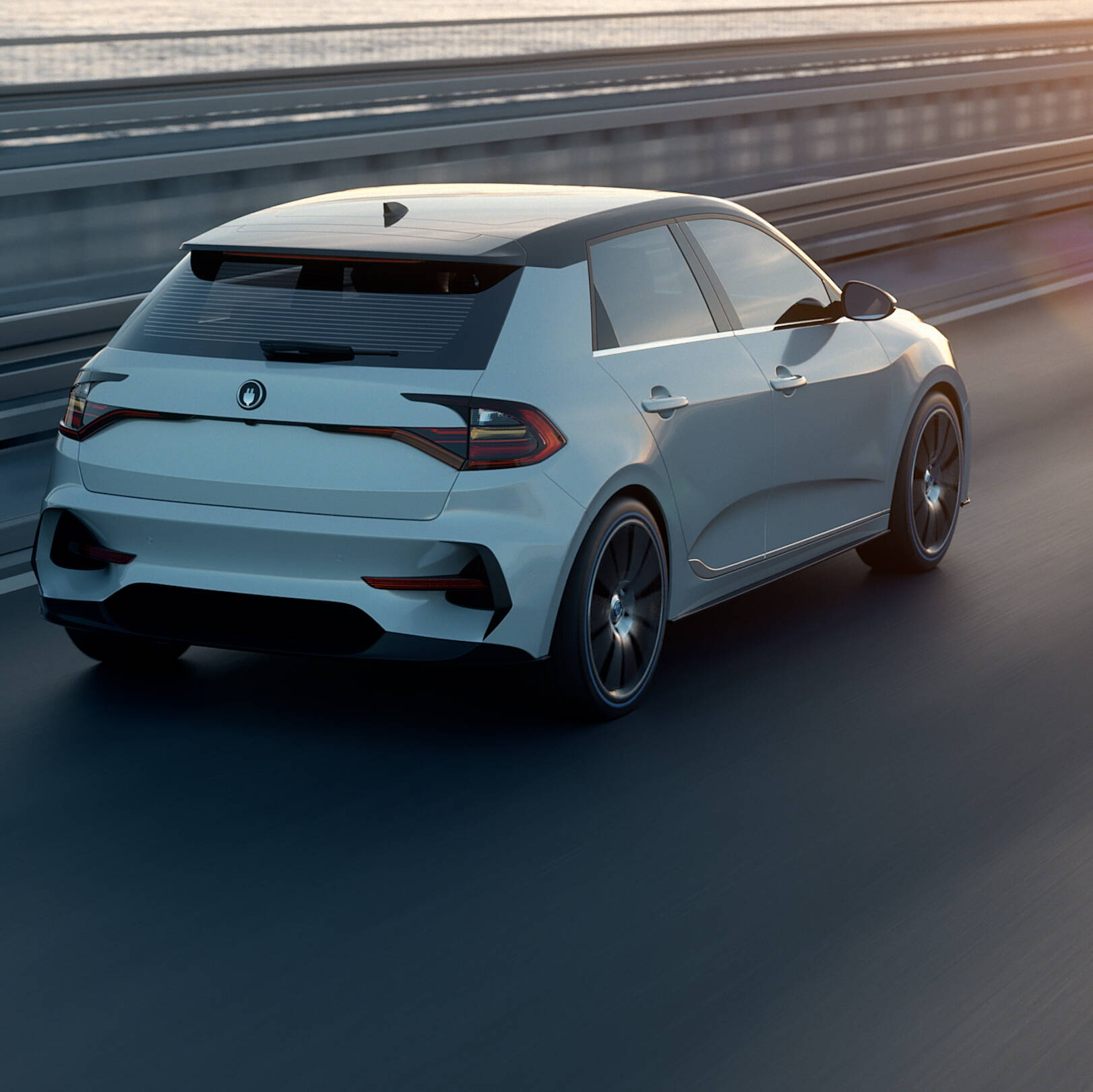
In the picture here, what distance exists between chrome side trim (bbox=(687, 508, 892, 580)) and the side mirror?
0.78 metres

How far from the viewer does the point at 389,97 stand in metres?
26.7

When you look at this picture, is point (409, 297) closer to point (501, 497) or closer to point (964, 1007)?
point (501, 497)

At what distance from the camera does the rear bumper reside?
18.1 ft

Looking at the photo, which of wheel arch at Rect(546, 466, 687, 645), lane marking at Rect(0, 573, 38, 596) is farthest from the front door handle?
lane marking at Rect(0, 573, 38, 596)

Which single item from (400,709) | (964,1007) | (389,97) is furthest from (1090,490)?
(389,97)

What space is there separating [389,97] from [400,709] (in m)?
21.6

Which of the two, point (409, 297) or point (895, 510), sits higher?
point (409, 297)

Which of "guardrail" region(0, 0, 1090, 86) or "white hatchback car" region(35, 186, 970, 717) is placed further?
"guardrail" region(0, 0, 1090, 86)

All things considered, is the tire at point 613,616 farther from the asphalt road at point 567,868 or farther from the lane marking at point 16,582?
the lane marking at point 16,582

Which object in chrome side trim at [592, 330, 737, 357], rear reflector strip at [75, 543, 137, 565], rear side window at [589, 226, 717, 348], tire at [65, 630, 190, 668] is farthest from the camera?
tire at [65, 630, 190, 668]

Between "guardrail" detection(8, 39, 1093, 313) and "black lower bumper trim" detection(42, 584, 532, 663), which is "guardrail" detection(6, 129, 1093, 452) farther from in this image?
"black lower bumper trim" detection(42, 584, 532, 663)

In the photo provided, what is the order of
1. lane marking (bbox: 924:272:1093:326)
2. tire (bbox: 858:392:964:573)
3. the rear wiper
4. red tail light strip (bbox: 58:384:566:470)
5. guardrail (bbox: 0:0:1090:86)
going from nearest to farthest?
red tail light strip (bbox: 58:384:566:470) < the rear wiper < tire (bbox: 858:392:964:573) < lane marking (bbox: 924:272:1093:326) < guardrail (bbox: 0:0:1090:86)

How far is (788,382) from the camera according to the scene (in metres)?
6.89

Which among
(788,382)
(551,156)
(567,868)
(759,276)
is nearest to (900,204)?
(551,156)
